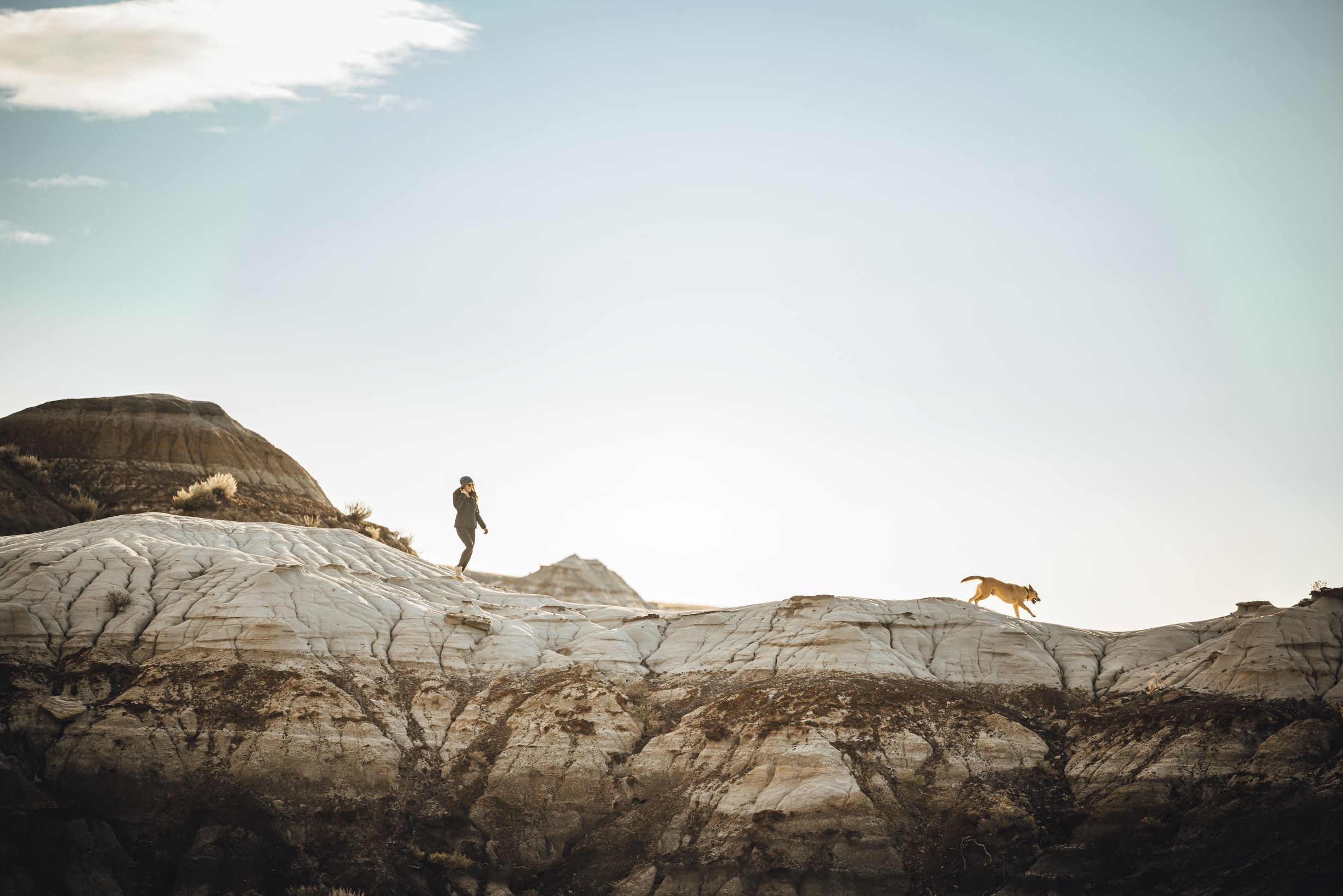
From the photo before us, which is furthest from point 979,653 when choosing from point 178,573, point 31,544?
point 31,544

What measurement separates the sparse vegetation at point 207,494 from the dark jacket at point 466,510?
11330mm

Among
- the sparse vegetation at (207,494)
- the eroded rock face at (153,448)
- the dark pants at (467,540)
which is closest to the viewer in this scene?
the dark pants at (467,540)

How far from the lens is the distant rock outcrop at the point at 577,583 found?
5534 cm

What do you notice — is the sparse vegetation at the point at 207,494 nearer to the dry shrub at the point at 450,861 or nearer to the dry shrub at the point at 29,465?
the dry shrub at the point at 29,465

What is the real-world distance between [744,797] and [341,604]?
11.0 m

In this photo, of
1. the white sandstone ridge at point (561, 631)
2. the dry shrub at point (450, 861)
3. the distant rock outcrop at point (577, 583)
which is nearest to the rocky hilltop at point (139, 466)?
the white sandstone ridge at point (561, 631)

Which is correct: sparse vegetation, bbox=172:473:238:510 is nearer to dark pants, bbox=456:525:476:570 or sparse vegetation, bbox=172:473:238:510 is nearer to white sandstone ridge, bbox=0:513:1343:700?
white sandstone ridge, bbox=0:513:1343:700

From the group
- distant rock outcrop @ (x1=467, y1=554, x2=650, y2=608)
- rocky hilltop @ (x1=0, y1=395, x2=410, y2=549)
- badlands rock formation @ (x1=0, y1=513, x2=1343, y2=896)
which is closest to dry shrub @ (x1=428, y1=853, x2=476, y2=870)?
badlands rock formation @ (x1=0, y1=513, x2=1343, y2=896)

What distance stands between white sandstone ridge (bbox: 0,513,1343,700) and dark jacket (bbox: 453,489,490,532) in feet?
6.65

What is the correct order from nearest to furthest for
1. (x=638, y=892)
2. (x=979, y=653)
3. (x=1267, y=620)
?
(x=638, y=892)
(x=1267, y=620)
(x=979, y=653)

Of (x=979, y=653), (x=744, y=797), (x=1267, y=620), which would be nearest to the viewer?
(x=744, y=797)

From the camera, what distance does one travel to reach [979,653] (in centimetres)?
2380

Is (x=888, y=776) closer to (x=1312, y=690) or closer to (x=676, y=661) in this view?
(x=676, y=661)

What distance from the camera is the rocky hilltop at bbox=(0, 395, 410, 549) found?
111ft
